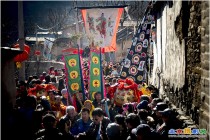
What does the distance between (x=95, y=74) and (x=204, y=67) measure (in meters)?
4.08

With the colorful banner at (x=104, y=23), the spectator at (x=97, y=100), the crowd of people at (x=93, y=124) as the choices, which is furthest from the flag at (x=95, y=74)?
the colorful banner at (x=104, y=23)

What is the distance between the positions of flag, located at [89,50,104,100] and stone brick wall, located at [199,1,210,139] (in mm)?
3805

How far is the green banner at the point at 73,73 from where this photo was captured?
30.0ft

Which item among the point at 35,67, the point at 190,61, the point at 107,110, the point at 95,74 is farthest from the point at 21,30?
the point at 35,67

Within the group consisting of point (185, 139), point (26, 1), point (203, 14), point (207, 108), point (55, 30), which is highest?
point (26, 1)

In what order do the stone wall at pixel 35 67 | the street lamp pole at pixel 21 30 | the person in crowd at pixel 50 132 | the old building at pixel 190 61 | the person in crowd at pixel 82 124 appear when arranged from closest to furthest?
1. the old building at pixel 190 61
2. the person in crowd at pixel 50 132
3. the person in crowd at pixel 82 124
4. the street lamp pole at pixel 21 30
5. the stone wall at pixel 35 67

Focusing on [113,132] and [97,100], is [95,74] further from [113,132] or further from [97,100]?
[113,132]

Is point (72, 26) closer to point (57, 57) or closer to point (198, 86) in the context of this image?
point (57, 57)

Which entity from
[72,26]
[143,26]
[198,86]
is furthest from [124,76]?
[72,26]

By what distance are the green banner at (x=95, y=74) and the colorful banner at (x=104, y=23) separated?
6152 mm

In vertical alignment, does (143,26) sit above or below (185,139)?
above

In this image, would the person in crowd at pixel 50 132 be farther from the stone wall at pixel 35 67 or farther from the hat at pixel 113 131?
the stone wall at pixel 35 67

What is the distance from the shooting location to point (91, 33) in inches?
643

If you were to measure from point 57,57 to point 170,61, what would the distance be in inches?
1181
